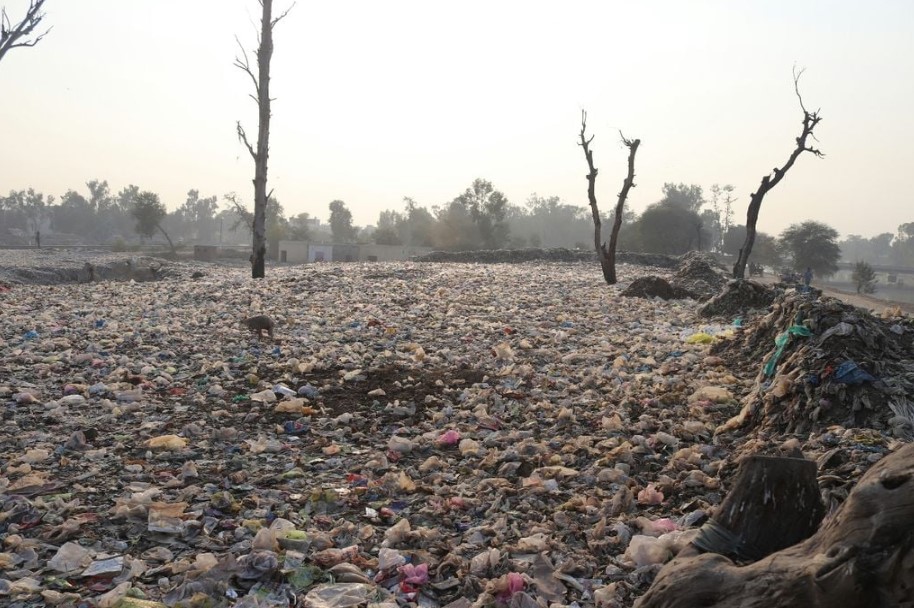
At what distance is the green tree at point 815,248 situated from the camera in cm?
4291

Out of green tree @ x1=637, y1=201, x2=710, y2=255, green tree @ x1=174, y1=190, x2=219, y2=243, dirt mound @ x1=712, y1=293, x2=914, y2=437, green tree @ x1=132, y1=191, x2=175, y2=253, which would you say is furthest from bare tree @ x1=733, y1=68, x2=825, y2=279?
green tree @ x1=174, y1=190, x2=219, y2=243

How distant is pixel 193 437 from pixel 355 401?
1.23m

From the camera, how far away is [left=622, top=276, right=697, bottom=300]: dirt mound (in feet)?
33.4

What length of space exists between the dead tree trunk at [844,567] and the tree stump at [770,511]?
17cm

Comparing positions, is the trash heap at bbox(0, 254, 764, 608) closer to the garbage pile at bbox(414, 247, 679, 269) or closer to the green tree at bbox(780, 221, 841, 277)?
the garbage pile at bbox(414, 247, 679, 269)

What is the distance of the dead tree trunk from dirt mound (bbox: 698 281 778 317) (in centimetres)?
625

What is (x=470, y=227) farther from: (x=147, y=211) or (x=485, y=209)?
(x=147, y=211)

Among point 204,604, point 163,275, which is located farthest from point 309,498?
point 163,275

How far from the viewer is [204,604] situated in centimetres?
226

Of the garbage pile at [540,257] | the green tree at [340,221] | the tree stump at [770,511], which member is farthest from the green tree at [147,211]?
the tree stump at [770,511]

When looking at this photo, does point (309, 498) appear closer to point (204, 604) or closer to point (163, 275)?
point (204, 604)

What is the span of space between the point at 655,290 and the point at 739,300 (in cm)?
253

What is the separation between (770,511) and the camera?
1977 millimetres

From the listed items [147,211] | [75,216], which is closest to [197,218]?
[75,216]
